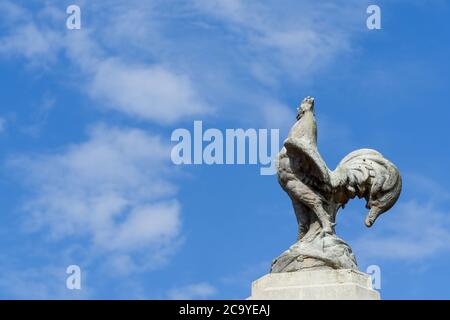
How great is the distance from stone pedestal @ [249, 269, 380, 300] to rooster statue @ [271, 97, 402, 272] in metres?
0.31

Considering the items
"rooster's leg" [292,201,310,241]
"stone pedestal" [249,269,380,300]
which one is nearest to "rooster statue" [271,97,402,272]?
"rooster's leg" [292,201,310,241]

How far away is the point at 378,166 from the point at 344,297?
11.9 feet

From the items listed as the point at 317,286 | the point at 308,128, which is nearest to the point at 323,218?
the point at 317,286

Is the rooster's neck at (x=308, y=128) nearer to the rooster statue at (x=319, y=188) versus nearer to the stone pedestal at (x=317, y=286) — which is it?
the rooster statue at (x=319, y=188)

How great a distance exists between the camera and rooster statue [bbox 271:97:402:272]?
24.7m

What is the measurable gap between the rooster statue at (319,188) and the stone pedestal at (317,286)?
0.31 m

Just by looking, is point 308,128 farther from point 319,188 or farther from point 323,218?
point 323,218

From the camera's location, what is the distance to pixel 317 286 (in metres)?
23.9

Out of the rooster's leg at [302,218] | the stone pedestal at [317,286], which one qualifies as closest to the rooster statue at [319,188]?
the rooster's leg at [302,218]

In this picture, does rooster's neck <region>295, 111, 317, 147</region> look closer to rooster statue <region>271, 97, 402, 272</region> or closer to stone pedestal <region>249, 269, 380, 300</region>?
rooster statue <region>271, 97, 402, 272</region>

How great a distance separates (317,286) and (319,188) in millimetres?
2509
